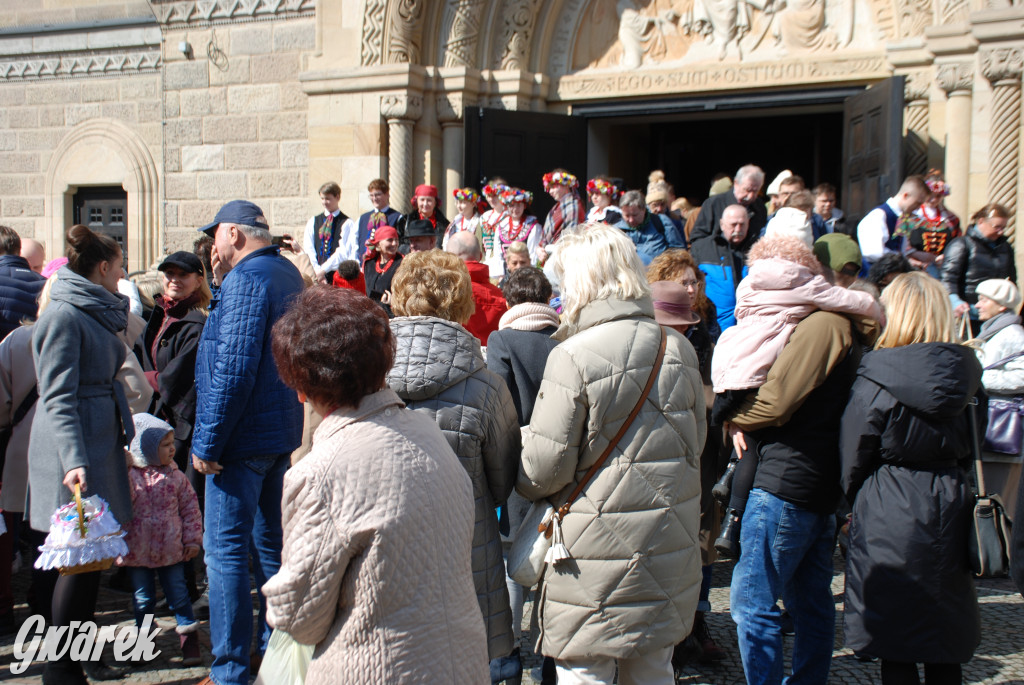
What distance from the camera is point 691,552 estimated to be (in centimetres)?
277

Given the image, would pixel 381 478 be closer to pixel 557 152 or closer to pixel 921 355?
pixel 921 355

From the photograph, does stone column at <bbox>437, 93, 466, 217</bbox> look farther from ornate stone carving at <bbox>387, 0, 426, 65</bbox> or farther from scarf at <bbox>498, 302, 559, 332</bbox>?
scarf at <bbox>498, 302, 559, 332</bbox>

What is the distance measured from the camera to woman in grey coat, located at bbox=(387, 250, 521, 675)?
9.18 feet

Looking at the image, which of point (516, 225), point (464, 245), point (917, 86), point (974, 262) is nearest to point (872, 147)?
point (917, 86)

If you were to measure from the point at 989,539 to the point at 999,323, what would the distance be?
9.77 feet

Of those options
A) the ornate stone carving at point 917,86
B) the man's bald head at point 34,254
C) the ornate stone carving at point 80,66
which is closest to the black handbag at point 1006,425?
the ornate stone carving at point 917,86

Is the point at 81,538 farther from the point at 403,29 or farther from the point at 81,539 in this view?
the point at 403,29

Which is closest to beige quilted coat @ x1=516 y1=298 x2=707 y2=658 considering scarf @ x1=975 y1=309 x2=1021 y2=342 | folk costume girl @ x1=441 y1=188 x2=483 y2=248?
scarf @ x1=975 y1=309 x2=1021 y2=342

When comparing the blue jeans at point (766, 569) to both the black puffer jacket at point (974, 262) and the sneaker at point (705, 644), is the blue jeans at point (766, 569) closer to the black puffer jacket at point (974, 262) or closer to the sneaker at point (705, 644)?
the sneaker at point (705, 644)

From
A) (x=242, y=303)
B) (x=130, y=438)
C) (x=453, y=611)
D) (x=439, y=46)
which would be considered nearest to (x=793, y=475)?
(x=453, y=611)

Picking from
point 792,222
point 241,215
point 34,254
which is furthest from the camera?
point 34,254

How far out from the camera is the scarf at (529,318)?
389cm

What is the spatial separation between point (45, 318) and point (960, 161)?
277 inches

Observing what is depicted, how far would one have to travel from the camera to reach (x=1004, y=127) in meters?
7.22
